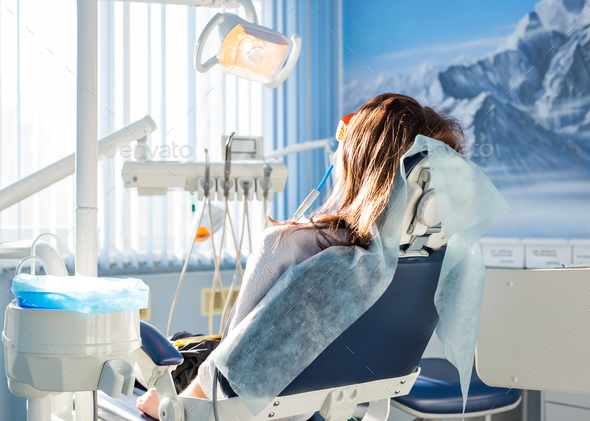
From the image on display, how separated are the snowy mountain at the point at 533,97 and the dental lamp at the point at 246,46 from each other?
105 centimetres

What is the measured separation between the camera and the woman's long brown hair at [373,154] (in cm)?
97

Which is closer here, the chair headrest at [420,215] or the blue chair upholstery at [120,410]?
the chair headrest at [420,215]

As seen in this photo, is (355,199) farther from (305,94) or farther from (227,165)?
(305,94)

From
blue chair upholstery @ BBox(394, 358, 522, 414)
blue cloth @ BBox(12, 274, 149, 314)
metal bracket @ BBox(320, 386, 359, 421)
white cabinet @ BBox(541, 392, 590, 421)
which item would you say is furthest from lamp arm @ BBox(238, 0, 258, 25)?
white cabinet @ BBox(541, 392, 590, 421)

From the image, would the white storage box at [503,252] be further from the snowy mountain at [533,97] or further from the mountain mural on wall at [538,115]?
the snowy mountain at [533,97]

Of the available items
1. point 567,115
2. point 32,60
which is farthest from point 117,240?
point 567,115

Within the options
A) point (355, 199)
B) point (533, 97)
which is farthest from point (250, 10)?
point (533, 97)

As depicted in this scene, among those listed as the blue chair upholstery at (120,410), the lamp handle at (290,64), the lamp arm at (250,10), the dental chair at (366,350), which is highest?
the lamp arm at (250,10)

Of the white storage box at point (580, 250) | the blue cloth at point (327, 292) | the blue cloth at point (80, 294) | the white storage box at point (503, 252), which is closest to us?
the blue cloth at point (80, 294)

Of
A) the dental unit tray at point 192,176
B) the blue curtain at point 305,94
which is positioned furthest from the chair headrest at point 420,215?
the blue curtain at point 305,94

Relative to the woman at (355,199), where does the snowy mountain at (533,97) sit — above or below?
above

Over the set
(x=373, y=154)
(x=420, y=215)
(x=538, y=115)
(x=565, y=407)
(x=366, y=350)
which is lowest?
(x=565, y=407)

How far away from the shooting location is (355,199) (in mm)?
1026

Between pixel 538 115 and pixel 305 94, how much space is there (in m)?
1.15
